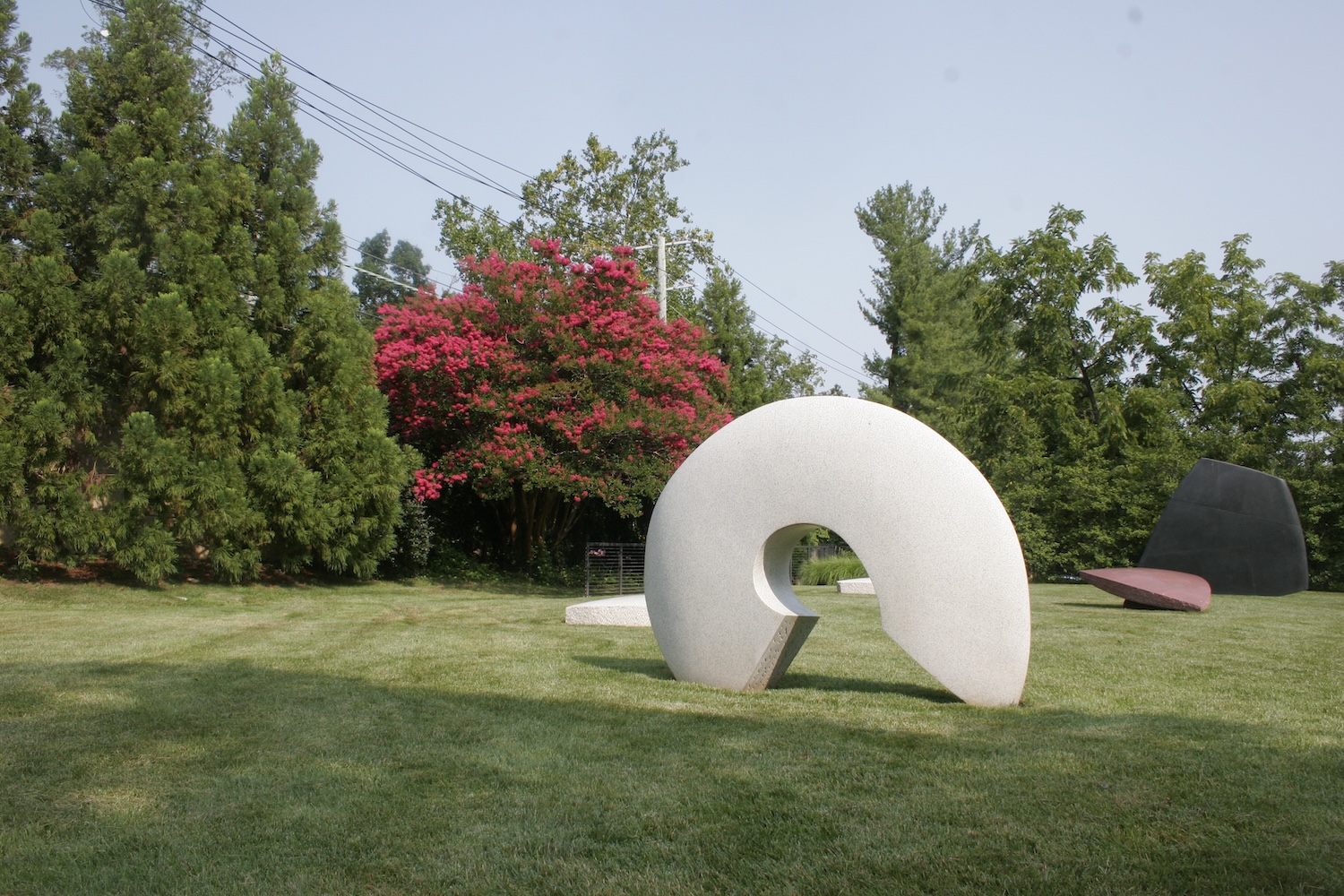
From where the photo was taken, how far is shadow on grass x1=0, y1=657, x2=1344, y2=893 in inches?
128

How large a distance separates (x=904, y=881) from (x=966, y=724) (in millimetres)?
2444

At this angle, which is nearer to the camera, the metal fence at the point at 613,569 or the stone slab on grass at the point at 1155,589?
the stone slab on grass at the point at 1155,589

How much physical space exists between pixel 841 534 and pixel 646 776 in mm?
2338

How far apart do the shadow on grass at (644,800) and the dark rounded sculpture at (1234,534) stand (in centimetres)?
1347

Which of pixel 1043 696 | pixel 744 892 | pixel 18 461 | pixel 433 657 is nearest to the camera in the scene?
pixel 744 892

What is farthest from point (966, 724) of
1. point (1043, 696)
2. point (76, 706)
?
point (76, 706)

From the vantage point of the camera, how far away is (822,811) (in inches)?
151

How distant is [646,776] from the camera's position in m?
4.40

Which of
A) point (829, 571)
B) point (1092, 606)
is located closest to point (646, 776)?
point (1092, 606)

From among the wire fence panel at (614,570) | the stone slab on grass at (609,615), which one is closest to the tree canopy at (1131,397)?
the wire fence panel at (614,570)

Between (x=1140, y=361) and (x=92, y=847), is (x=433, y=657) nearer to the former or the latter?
(x=92, y=847)

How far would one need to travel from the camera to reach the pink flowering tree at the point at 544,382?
59.2ft

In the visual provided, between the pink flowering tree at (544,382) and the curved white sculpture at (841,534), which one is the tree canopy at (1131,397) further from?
the curved white sculpture at (841,534)

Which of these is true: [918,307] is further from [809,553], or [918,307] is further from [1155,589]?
[1155,589]
